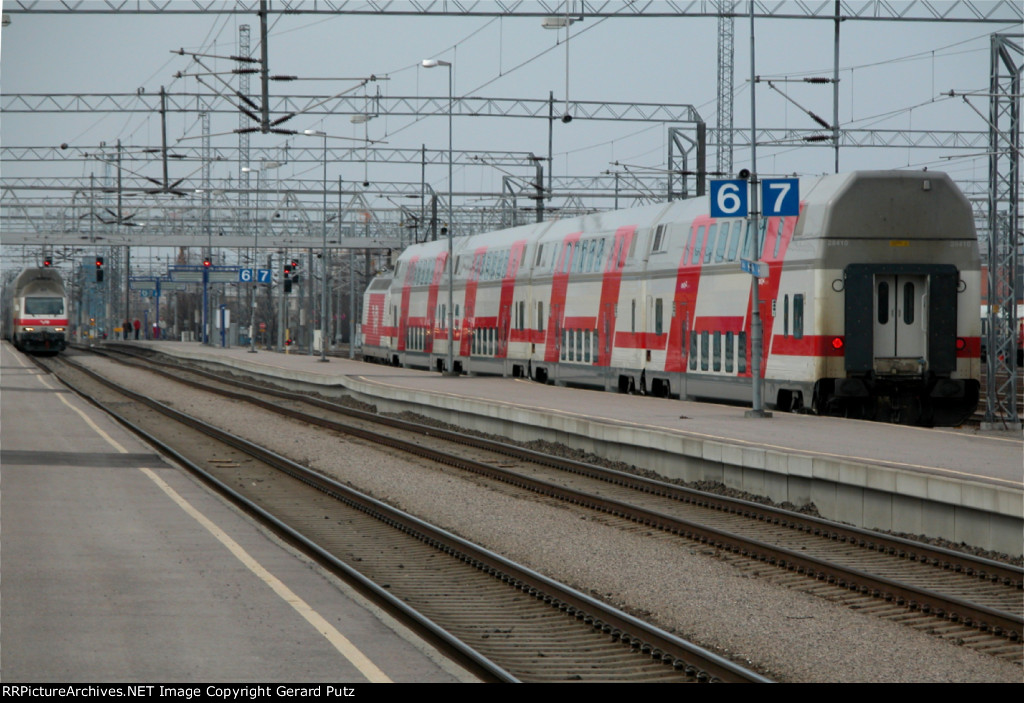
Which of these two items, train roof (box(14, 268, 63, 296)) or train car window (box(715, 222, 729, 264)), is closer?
train car window (box(715, 222, 729, 264))

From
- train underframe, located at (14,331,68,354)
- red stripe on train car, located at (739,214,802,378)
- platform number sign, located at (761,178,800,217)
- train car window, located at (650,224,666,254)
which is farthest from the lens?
train underframe, located at (14,331,68,354)

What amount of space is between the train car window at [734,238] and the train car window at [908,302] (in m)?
3.57

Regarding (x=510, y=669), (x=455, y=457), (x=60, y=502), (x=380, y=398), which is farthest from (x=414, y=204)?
(x=510, y=669)

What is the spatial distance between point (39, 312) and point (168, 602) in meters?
63.4

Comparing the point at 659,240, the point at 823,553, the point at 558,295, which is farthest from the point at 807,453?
the point at 558,295

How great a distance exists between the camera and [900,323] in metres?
22.8

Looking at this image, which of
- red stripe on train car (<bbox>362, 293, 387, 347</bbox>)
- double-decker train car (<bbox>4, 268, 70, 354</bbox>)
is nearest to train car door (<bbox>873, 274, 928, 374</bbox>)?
red stripe on train car (<bbox>362, 293, 387, 347</bbox>)

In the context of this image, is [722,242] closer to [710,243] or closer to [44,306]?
[710,243]

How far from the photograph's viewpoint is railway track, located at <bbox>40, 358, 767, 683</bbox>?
347 inches

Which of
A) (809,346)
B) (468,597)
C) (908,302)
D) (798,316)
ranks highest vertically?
(908,302)

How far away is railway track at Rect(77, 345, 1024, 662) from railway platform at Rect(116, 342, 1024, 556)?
753 millimetres

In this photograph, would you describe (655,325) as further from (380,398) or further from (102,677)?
(102,677)

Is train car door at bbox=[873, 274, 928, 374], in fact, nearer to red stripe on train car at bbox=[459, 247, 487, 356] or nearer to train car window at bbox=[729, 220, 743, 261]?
train car window at bbox=[729, 220, 743, 261]

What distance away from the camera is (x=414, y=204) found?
78062 mm
